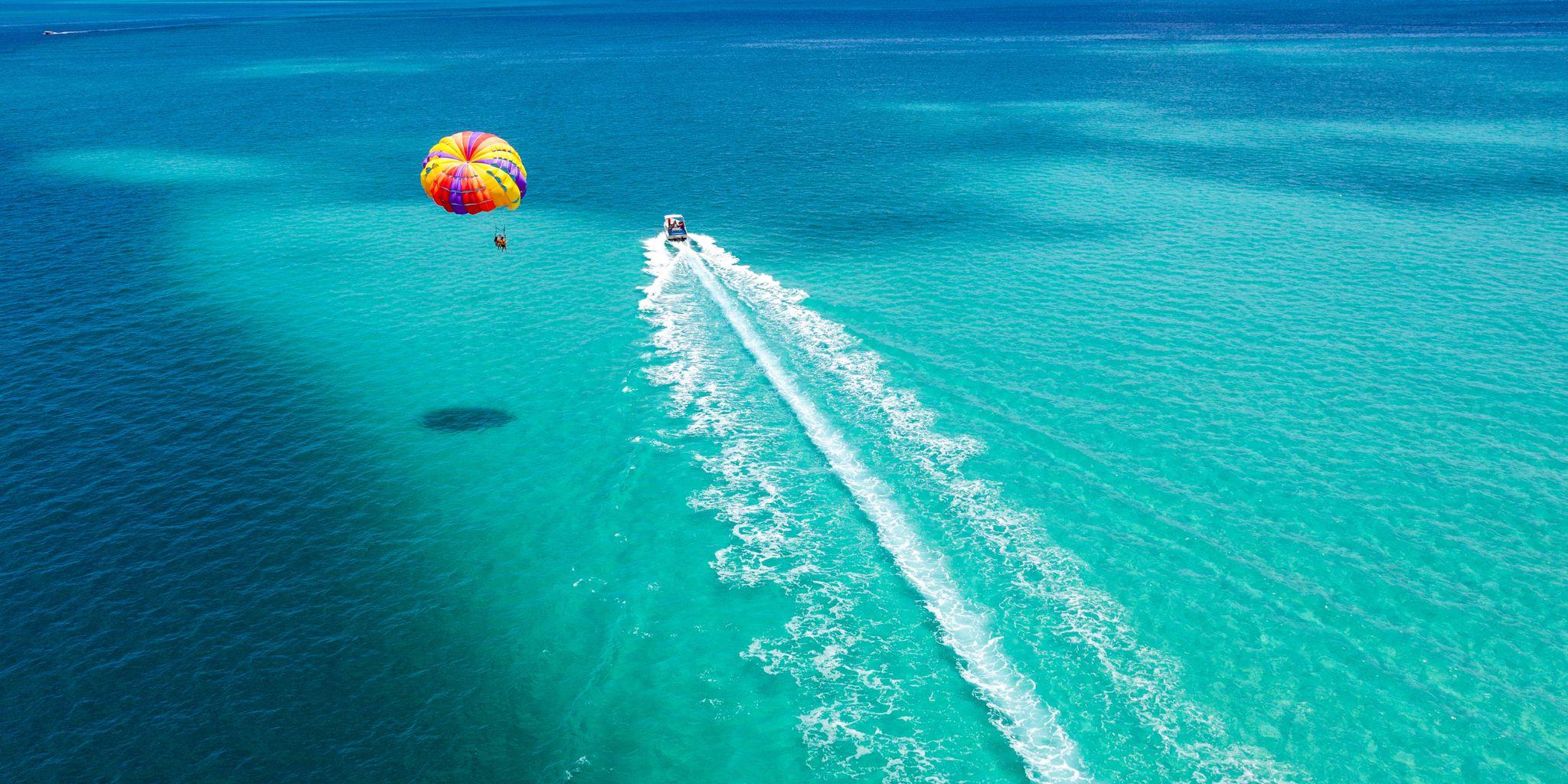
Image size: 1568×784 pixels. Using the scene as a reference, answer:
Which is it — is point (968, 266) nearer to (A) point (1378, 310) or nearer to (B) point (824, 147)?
(A) point (1378, 310)

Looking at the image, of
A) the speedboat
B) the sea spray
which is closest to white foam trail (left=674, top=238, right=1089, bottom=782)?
the sea spray

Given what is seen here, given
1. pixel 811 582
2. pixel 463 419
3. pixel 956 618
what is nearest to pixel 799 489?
pixel 811 582

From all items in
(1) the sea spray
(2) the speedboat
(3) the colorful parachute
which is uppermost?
(3) the colorful parachute

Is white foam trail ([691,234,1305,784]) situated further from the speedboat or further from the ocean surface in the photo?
the speedboat

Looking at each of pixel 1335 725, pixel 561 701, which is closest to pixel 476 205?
pixel 561 701

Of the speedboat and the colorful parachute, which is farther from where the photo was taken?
the speedboat

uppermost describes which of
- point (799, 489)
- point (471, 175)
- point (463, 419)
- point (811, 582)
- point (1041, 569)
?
point (471, 175)

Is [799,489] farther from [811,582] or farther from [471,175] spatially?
[471,175]
